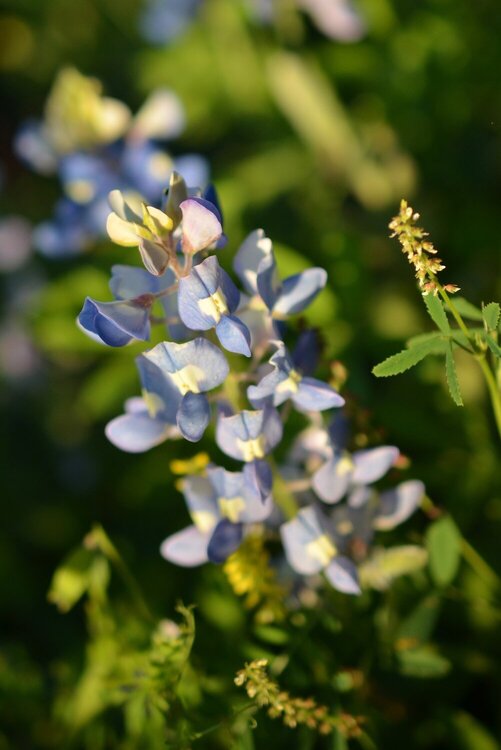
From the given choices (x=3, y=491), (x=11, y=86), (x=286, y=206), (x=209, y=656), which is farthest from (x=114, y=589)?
(x=11, y=86)

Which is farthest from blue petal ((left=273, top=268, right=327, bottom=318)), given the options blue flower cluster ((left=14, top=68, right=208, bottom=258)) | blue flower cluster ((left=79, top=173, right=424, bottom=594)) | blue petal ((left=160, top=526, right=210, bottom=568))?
blue flower cluster ((left=14, top=68, right=208, bottom=258))

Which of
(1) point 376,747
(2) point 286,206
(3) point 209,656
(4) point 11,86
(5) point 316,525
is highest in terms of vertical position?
(4) point 11,86

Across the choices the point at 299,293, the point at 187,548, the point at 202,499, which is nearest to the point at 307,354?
the point at 299,293

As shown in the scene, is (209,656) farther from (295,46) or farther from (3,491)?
(295,46)

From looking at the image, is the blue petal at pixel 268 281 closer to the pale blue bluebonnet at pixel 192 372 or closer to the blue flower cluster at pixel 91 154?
the pale blue bluebonnet at pixel 192 372

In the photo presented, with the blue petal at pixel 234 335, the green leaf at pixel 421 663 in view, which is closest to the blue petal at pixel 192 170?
the blue petal at pixel 234 335
